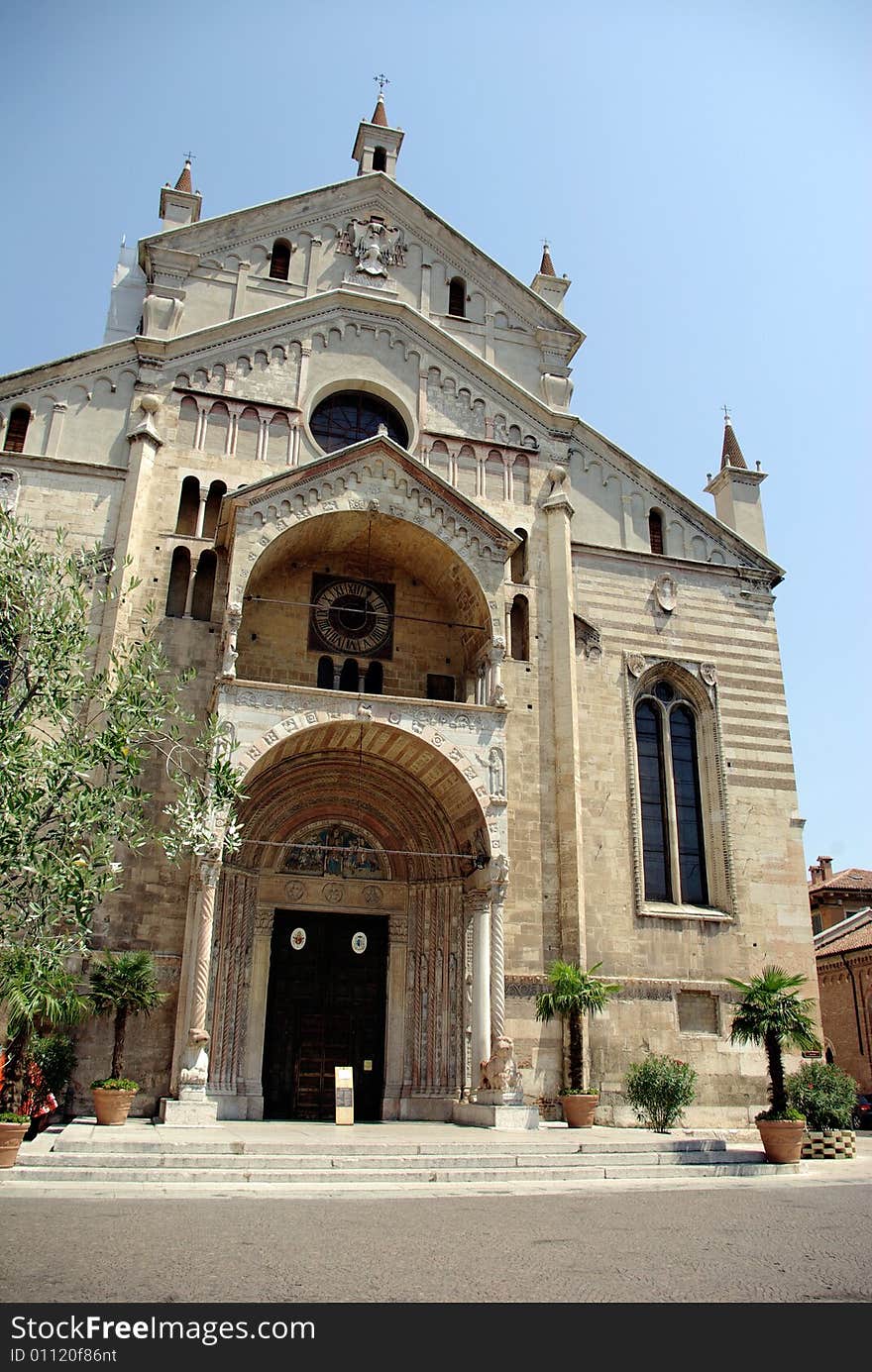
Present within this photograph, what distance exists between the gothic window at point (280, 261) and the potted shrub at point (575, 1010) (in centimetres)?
1673

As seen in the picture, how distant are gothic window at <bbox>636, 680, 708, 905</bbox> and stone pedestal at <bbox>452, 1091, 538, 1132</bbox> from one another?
5.96 meters

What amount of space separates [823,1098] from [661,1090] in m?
2.75

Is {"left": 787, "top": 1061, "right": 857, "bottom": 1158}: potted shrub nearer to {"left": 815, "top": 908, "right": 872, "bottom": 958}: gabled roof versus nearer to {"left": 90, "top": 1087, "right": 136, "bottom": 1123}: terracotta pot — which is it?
{"left": 90, "top": 1087, "right": 136, "bottom": 1123}: terracotta pot

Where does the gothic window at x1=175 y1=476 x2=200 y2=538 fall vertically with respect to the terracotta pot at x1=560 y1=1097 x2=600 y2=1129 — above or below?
above

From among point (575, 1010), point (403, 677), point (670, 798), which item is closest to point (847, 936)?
point (670, 798)

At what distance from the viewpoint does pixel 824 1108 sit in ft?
57.5

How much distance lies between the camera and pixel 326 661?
21.5 meters

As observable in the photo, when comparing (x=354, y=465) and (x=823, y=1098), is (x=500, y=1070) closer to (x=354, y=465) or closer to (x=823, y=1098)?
(x=823, y=1098)

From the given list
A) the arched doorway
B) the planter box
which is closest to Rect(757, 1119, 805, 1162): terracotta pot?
the planter box

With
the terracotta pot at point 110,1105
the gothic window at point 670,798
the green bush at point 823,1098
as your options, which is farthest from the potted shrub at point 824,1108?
the terracotta pot at point 110,1105

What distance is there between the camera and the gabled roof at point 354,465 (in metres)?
19.5

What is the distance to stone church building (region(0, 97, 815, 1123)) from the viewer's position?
19.0 m

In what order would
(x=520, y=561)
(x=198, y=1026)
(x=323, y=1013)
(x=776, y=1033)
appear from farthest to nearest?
1. (x=520, y=561)
2. (x=323, y=1013)
3. (x=776, y=1033)
4. (x=198, y=1026)
